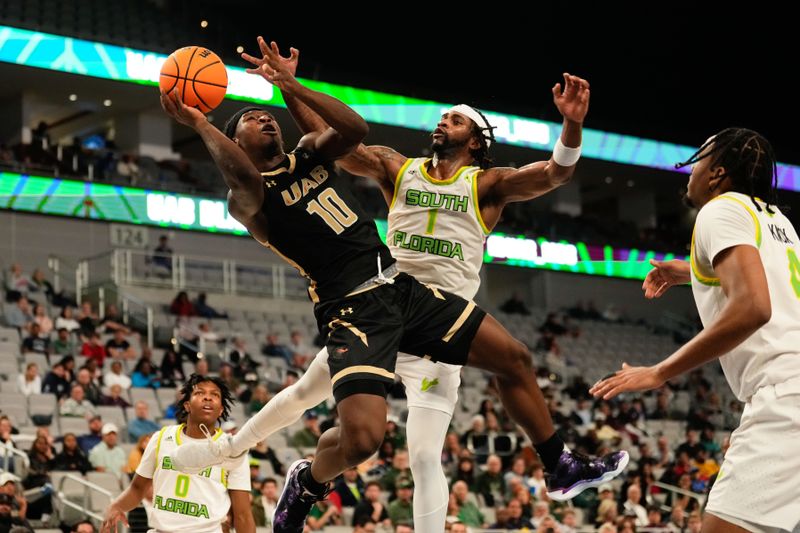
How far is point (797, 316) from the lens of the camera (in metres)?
4.47

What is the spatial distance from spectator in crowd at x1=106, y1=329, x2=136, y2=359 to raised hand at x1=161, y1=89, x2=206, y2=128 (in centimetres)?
1217

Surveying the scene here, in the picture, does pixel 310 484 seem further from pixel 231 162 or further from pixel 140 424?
pixel 140 424

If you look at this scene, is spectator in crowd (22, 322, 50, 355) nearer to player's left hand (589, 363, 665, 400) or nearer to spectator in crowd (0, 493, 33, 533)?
spectator in crowd (0, 493, 33, 533)

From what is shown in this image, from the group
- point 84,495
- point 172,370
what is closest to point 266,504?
point 84,495

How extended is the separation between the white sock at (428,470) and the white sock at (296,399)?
599 mm

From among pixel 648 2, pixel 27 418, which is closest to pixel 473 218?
pixel 27 418

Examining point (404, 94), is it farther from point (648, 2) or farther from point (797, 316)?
point (797, 316)

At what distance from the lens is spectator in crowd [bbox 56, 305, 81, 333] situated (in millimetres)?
18458

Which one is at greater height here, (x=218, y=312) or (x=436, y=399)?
(x=218, y=312)

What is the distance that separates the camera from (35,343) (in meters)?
17.3

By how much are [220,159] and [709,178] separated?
8.57ft

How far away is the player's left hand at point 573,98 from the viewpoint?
6.38 metres

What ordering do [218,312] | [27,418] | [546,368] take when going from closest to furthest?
[27,418] → [218,312] → [546,368]

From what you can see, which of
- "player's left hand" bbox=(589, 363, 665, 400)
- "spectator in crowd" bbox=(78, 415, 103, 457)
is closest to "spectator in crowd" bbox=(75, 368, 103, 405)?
"spectator in crowd" bbox=(78, 415, 103, 457)
